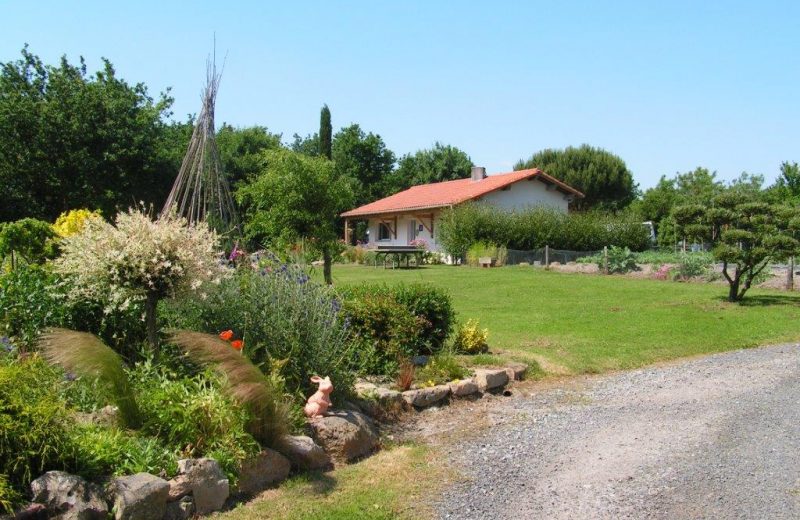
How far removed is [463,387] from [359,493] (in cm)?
292

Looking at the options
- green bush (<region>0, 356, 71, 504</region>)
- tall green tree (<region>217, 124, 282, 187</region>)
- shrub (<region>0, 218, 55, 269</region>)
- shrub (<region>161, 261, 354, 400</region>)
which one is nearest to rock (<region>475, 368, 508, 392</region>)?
shrub (<region>161, 261, 354, 400</region>)

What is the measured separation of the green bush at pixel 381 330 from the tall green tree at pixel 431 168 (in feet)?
156

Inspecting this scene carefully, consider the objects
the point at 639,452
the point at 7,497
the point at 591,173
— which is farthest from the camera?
the point at 591,173

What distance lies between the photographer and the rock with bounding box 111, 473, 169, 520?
3.77 metres

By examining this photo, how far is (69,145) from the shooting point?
91.7ft

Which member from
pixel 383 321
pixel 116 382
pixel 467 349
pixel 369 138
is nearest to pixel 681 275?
pixel 467 349

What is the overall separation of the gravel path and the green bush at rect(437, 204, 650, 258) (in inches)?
851

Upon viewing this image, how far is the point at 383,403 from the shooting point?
668cm

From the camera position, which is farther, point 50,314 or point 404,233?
point 404,233

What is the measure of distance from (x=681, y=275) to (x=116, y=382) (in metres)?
20.7

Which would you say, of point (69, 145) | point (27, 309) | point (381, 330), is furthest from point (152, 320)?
point (69, 145)

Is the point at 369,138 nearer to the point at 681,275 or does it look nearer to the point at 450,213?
the point at 450,213

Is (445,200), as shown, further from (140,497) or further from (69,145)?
(140,497)

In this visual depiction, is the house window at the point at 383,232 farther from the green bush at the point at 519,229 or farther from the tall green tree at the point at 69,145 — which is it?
the tall green tree at the point at 69,145
